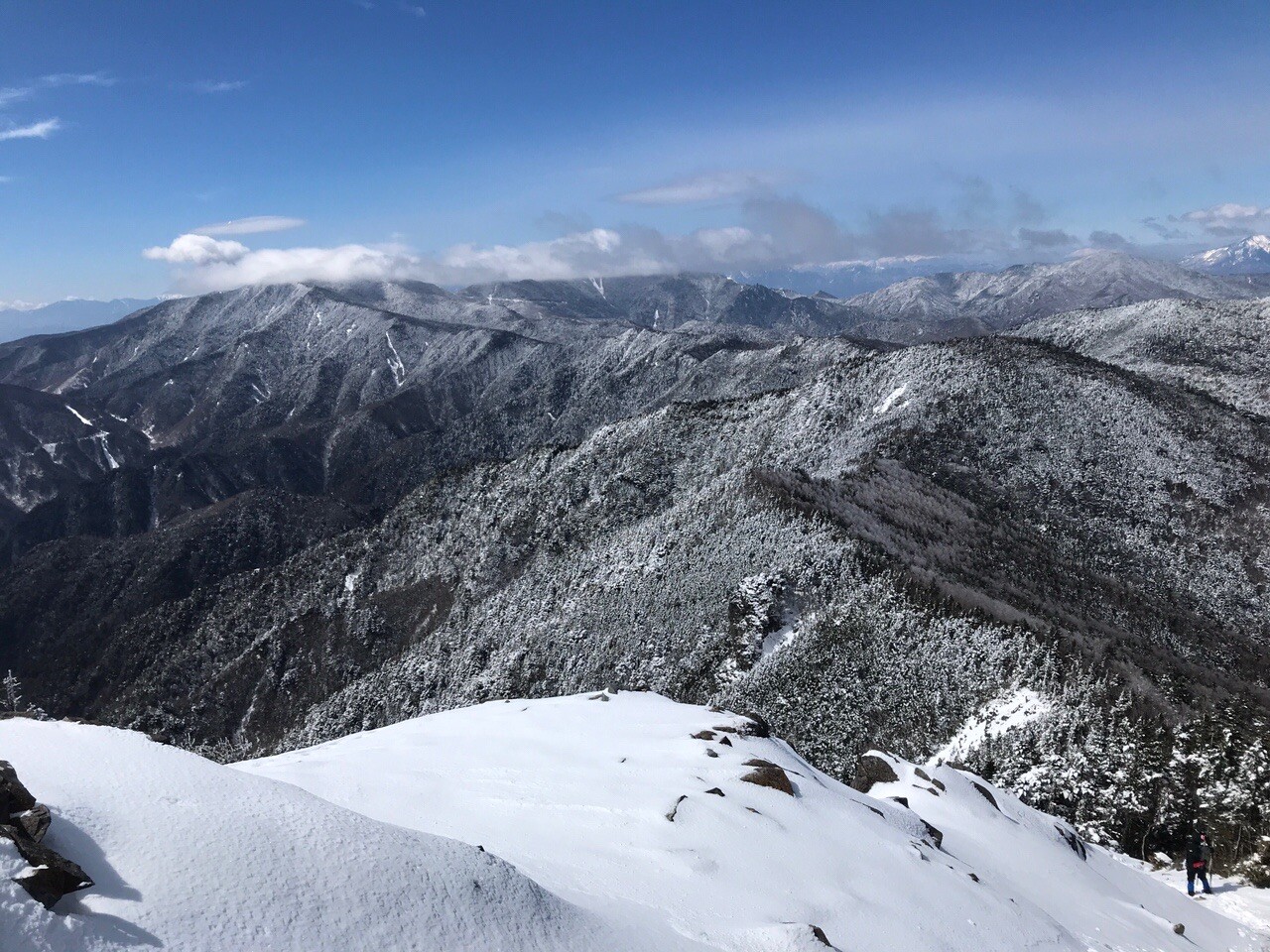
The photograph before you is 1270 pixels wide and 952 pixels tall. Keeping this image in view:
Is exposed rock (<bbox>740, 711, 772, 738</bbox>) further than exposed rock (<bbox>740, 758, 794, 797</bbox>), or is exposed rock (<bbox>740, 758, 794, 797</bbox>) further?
exposed rock (<bbox>740, 711, 772, 738</bbox>)

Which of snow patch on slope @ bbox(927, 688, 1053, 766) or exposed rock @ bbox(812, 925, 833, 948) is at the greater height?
exposed rock @ bbox(812, 925, 833, 948)

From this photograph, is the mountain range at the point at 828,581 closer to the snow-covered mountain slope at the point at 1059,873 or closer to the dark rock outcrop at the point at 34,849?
the snow-covered mountain slope at the point at 1059,873

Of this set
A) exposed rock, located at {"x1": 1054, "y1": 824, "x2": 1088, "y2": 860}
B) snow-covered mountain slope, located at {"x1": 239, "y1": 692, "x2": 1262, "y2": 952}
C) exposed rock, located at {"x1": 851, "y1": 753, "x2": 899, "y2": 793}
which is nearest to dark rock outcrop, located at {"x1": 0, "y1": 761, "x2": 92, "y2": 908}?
snow-covered mountain slope, located at {"x1": 239, "y1": 692, "x2": 1262, "y2": 952}

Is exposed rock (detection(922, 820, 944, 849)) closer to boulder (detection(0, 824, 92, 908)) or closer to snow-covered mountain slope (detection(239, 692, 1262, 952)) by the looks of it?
snow-covered mountain slope (detection(239, 692, 1262, 952))

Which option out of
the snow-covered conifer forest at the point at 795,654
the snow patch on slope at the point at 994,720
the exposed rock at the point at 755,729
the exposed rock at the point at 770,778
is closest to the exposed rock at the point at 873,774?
the snow-covered conifer forest at the point at 795,654

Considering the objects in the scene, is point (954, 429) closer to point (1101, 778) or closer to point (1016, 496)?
point (1016, 496)

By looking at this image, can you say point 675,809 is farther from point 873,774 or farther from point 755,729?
point 873,774

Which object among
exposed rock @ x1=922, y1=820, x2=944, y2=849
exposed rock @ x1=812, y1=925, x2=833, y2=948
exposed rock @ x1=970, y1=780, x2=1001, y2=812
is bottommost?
exposed rock @ x1=970, y1=780, x2=1001, y2=812
